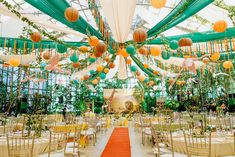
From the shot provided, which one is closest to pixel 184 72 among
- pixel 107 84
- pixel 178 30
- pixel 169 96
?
pixel 178 30

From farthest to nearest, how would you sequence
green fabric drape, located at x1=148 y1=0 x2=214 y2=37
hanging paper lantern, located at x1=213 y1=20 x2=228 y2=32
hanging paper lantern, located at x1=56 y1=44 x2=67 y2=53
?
1. hanging paper lantern, located at x1=56 y1=44 x2=67 y2=53
2. hanging paper lantern, located at x1=213 y1=20 x2=228 y2=32
3. green fabric drape, located at x1=148 y1=0 x2=214 y2=37

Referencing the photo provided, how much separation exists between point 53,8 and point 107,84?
1868 centimetres

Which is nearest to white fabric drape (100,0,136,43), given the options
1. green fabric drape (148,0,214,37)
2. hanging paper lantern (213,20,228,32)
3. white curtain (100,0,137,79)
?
white curtain (100,0,137,79)

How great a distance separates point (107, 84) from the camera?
74.9 ft

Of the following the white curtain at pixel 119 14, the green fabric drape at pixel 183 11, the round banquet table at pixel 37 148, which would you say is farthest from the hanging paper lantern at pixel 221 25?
the round banquet table at pixel 37 148

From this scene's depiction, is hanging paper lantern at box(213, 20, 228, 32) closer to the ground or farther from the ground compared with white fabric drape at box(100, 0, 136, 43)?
closer to the ground

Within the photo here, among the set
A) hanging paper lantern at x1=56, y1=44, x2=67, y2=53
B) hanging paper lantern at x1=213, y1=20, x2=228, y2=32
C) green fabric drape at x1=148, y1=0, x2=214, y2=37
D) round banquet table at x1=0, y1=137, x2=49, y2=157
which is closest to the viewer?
round banquet table at x1=0, y1=137, x2=49, y2=157

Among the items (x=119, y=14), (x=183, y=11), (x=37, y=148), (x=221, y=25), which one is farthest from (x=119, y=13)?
(x=37, y=148)

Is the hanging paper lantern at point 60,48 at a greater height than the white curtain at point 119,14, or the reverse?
the white curtain at point 119,14

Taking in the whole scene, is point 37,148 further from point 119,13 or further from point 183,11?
point 183,11

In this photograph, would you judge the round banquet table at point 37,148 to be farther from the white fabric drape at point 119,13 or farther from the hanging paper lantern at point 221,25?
the hanging paper lantern at point 221,25

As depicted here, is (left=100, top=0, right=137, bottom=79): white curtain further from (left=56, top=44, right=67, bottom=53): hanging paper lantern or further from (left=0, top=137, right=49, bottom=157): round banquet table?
(left=0, top=137, right=49, bottom=157): round banquet table

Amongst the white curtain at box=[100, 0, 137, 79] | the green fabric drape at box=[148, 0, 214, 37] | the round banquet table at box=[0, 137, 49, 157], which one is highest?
the white curtain at box=[100, 0, 137, 79]

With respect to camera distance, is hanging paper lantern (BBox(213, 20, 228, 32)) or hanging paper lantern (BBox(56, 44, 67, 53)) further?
hanging paper lantern (BBox(56, 44, 67, 53))
